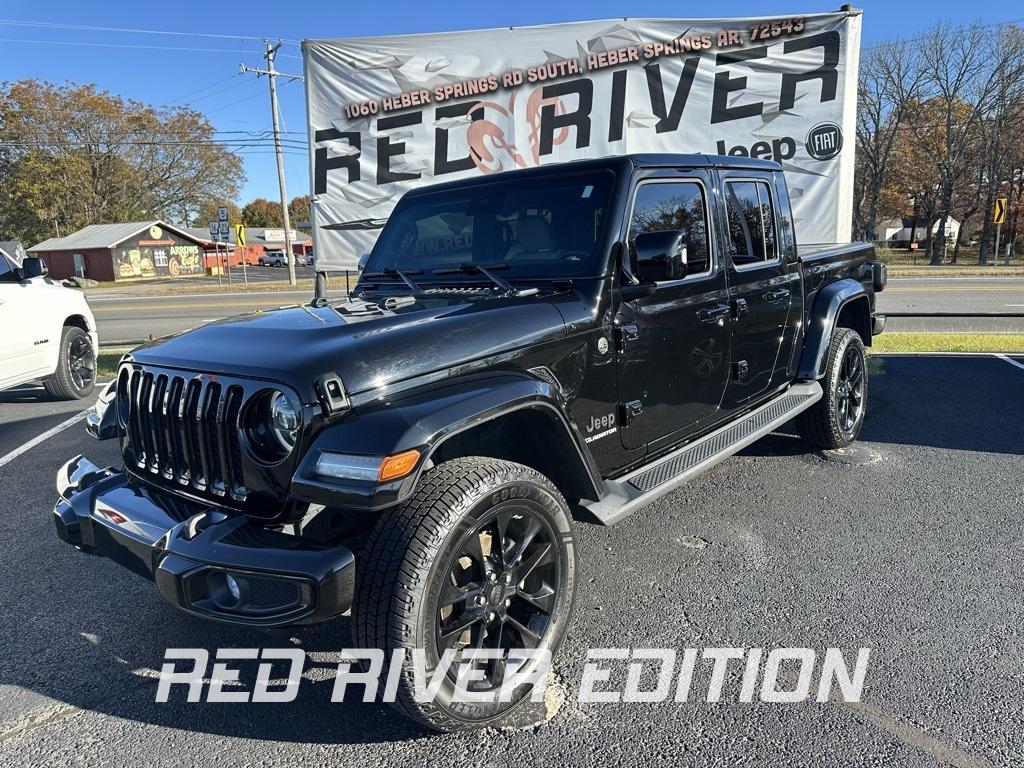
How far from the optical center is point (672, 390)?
3725 mm

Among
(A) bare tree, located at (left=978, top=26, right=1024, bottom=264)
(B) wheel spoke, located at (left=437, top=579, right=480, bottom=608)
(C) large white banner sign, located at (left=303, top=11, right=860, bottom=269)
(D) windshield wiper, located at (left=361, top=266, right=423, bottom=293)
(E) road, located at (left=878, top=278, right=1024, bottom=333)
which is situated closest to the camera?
(B) wheel spoke, located at (left=437, top=579, right=480, bottom=608)

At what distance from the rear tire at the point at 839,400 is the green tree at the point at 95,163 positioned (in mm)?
57790

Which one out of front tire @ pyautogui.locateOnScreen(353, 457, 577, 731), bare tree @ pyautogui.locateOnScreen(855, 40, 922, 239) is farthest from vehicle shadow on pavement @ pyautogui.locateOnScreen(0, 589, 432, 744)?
bare tree @ pyautogui.locateOnScreen(855, 40, 922, 239)

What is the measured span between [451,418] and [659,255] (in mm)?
1345

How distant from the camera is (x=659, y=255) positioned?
3.25m

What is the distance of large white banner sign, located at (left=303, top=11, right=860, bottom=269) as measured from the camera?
7.41m

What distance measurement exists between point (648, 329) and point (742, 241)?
50.3 inches

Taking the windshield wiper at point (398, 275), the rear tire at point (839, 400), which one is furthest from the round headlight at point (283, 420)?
the rear tire at point (839, 400)

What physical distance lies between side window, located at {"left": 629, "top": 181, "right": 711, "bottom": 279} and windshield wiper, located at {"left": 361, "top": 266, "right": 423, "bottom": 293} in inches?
43.6

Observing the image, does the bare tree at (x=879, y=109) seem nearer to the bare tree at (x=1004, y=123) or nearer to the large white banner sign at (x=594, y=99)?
the bare tree at (x=1004, y=123)

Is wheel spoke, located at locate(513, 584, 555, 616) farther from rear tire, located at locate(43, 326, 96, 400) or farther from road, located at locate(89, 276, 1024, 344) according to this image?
road, located at locate(89, 276, 1024, 344)

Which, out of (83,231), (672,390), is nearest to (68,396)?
(672,390)

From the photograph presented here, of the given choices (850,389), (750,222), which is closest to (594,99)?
(750,222)

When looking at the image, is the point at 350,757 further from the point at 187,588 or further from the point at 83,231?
the point at 83,231
